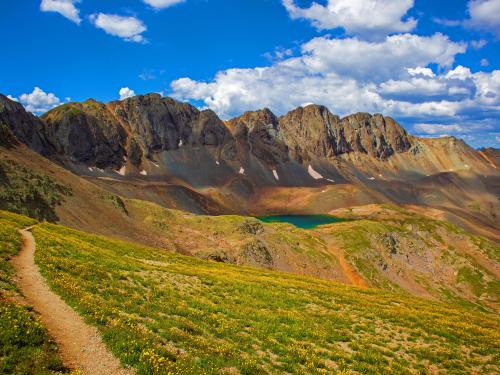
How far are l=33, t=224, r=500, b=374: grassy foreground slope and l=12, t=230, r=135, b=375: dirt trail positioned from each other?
46cm

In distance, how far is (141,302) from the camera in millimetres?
23672

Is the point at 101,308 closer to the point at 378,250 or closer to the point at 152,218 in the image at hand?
the point at 152,218

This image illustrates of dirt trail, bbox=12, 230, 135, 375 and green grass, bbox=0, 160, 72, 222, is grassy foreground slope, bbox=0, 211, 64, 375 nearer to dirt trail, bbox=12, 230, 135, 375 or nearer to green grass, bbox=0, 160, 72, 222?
dirt trail, bbox=12, 230, 135, 375

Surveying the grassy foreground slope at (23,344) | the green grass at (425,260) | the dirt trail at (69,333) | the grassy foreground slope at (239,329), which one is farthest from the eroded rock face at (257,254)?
the grassy foreground slope at (23,344)

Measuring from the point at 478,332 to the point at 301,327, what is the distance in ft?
62.0

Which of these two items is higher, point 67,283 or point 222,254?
point 67,283

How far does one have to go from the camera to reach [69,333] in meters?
15.6

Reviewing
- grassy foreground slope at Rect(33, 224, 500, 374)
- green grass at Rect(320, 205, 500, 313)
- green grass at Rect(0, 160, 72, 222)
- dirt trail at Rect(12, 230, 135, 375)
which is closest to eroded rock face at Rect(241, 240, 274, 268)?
green grass at Rect(320, 205, 500, 313)

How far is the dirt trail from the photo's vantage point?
1380 cm

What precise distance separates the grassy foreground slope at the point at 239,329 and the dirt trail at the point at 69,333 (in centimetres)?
46

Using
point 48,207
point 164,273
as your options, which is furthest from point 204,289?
point 48,207

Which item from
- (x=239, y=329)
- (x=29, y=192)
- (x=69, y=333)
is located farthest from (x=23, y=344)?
(x=29, y=192)

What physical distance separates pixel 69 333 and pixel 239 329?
10.6m

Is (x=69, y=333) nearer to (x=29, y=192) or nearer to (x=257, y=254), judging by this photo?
(x=29, y=192)
